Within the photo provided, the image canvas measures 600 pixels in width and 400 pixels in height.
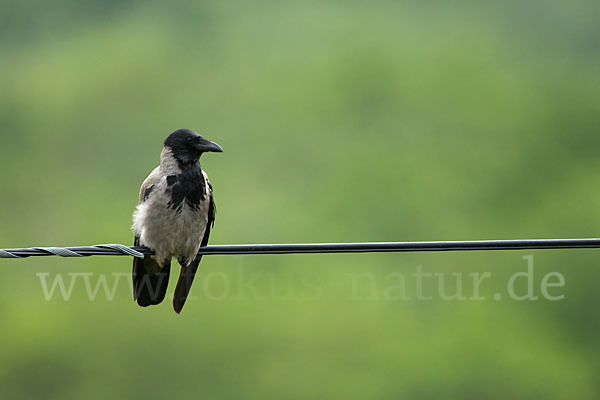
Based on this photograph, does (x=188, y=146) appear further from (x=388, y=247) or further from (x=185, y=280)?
(x=388, y=247)

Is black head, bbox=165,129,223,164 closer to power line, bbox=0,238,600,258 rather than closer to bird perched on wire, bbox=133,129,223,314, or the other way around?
bird perched on wire, bbox=133,129,223,314

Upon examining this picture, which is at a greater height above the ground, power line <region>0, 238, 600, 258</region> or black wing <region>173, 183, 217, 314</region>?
power line <region>0, 238, 600, 258</region>

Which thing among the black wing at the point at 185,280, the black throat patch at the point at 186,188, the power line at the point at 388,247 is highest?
the black throat patch at the point at 186,188

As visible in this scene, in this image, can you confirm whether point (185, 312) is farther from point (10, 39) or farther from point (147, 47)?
point (10, 39)

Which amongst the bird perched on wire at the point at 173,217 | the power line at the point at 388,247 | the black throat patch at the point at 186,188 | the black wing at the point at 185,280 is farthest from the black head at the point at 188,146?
the power line at the point at 388,247

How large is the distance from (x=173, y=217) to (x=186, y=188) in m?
0.23

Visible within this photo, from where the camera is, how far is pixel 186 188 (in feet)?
18.2

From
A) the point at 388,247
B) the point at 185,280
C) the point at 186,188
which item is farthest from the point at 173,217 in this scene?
the point at 388,247

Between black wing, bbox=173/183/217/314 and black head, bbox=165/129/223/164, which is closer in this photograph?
black wing, bbox=173/183/217/314

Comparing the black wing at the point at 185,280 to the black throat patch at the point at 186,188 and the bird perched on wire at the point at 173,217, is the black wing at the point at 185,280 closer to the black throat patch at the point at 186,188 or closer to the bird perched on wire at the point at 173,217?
the bird perched on wire at the point at 173,217

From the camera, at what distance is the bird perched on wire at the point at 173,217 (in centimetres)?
550

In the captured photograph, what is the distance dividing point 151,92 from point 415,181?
882 cm

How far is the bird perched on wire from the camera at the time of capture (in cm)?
550

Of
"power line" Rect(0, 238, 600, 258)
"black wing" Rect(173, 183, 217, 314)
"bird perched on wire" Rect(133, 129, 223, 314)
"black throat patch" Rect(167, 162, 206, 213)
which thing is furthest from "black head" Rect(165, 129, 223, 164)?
"power line" Rect(0, 238, 600, 258)
